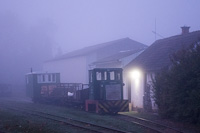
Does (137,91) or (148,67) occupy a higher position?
(148,67)

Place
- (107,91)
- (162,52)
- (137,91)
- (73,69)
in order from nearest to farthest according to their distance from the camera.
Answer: (107,91) < (162,52) < (137,91) < (73,69)

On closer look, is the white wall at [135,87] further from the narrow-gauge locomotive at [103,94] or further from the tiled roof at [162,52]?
the narrow-gauge locomotive at [103,94]

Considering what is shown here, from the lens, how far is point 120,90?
19625 millimetres

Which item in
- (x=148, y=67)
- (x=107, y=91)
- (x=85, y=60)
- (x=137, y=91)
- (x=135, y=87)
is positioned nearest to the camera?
(x=107, y=91)

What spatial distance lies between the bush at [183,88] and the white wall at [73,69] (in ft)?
70.2

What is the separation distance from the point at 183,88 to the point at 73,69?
89.3ft

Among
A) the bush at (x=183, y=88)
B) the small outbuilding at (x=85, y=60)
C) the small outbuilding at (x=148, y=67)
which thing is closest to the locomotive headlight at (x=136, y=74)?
the small outbuilding at (x=148, y=67)

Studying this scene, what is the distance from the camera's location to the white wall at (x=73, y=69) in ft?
124

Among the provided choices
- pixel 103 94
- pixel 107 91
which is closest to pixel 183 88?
pixel 107 91

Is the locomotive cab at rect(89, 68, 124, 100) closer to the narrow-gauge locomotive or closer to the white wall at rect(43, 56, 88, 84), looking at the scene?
the narrow-gauge locomotive

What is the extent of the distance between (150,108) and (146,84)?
1.93 metres

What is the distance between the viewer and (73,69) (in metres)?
40.3

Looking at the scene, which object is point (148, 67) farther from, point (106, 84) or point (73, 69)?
point (73, 69)

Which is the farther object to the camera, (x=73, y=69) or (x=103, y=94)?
(x=73, y=69)
